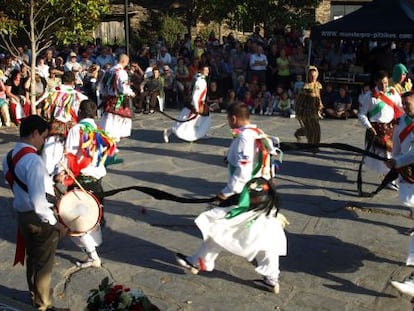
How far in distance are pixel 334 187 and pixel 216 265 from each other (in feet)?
10.8

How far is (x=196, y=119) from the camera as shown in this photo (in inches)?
454

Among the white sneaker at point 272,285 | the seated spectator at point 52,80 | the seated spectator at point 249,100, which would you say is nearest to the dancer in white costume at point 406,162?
the white sneaker at point 272,285

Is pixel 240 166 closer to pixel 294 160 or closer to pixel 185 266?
pixel 185 266

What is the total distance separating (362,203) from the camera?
808cm

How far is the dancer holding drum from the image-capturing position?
557 centimetres

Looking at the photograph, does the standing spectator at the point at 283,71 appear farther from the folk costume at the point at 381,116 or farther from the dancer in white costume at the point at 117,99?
the folk costume at the point at 381,116

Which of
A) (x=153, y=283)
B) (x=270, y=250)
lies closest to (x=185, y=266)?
(x=153, y=283)

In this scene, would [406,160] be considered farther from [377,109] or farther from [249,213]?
[377,109]

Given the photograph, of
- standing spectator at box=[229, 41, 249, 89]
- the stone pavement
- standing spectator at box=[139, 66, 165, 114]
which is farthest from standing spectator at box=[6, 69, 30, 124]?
standing spectator at box=[229, 41, 249, 89]

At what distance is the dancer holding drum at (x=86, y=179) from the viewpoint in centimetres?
557

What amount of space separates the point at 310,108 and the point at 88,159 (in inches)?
210

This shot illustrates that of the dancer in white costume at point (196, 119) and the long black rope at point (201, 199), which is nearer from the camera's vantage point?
the long black rope at point (201, 199)

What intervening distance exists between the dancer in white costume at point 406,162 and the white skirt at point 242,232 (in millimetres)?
1124

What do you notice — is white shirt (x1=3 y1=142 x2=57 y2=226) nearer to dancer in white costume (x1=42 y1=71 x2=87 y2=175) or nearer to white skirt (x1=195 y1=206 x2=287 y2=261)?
white skirt (x1=195 y1=206 x2=287 y2=261)
